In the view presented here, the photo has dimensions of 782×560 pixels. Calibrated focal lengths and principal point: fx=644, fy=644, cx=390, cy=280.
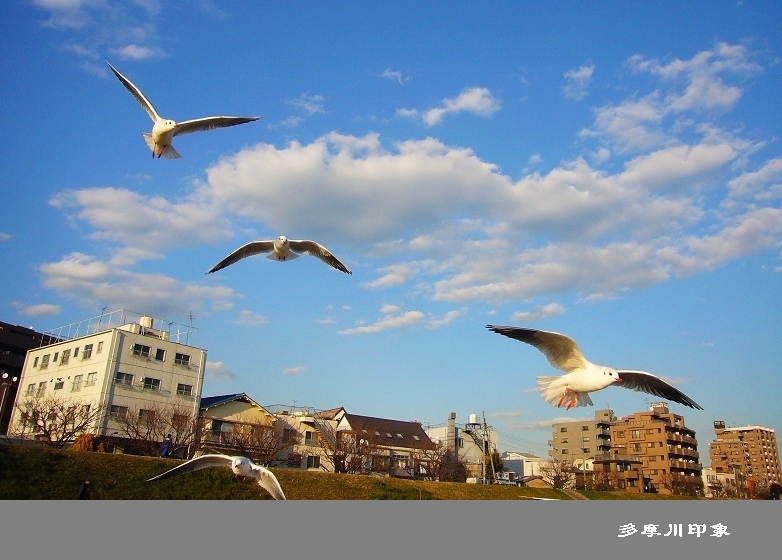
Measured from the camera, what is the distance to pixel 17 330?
59094 millimetres

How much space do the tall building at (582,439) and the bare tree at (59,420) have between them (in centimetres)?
5378

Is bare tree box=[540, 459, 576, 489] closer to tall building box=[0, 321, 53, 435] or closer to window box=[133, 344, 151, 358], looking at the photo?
window box=[133, 344, 151, 358]

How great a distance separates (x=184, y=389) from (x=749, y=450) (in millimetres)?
109265

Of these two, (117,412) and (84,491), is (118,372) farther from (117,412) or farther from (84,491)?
A: (84,491)

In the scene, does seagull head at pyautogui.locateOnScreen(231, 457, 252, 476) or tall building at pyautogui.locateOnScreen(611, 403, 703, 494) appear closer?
seagull head at pyautogui.locateOnScreen(231, 457, 252, 476)

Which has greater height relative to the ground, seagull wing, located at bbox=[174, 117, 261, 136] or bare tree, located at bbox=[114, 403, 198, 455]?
seagull wing, located at bbox=[174, 117, 261, 136]

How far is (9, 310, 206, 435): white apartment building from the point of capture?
38.9 meters

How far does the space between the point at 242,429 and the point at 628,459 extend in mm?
43556

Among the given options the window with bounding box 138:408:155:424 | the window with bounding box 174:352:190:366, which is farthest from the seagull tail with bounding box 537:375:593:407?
the window with bounding box 174:352:190:366

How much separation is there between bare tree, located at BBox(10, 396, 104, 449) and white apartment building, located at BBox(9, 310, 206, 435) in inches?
17.7

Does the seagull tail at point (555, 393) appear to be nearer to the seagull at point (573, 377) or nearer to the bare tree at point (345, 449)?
the seagull at point (573, 377)

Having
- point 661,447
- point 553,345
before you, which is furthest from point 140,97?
point 661,447

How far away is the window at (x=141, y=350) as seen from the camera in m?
41.0
